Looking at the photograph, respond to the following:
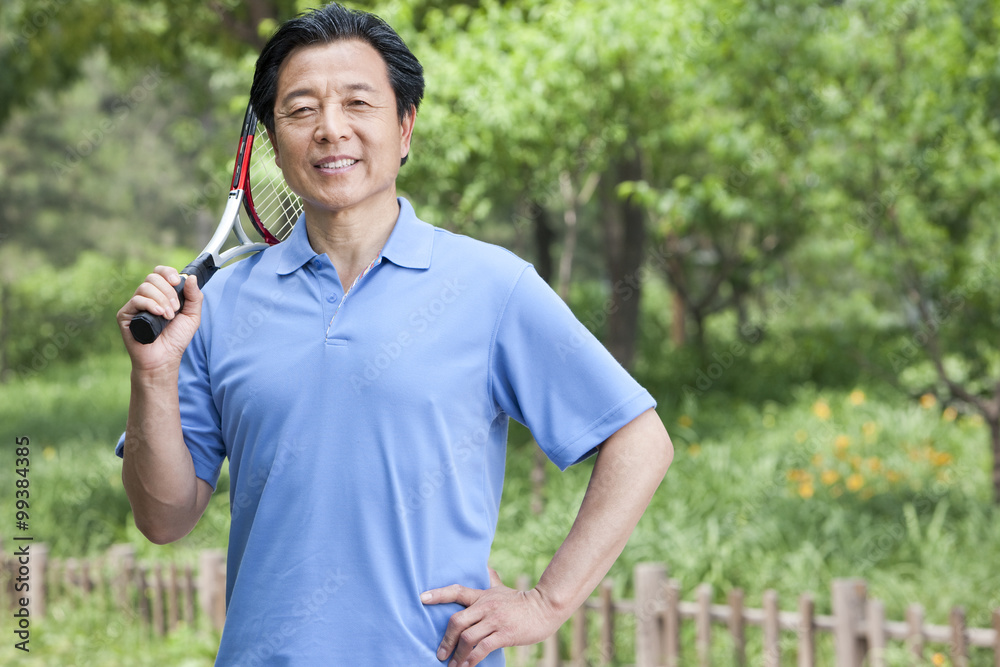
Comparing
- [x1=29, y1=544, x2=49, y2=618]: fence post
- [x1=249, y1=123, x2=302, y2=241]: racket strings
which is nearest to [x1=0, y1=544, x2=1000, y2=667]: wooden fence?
[x1=29, y1=544, x2=49, y2=618]: fence post

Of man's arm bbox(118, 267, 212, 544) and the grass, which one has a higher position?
man's arm bbox(118, 267, 212, 544)

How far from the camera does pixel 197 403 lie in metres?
1.73

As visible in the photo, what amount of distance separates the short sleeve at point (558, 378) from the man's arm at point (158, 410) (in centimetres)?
53

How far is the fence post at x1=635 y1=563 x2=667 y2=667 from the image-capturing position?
4359 millimetres

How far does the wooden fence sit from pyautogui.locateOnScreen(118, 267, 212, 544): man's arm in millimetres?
2810

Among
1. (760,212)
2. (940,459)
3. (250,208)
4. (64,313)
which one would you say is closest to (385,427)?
(250,208)

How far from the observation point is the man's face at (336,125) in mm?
1659

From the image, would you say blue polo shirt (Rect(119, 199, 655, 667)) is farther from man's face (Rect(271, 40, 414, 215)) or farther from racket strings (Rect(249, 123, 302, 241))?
racket strings (Rect(249, 123, 302, 241))

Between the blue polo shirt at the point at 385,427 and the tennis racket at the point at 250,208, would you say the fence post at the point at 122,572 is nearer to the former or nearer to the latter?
the tennis racket at the point at 250,208

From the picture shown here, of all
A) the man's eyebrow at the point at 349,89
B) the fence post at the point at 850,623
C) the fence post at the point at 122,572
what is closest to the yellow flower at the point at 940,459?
the fence post at the point at 850,623

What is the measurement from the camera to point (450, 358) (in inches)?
61.7

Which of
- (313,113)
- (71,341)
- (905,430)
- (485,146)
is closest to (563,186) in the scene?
(485,146)

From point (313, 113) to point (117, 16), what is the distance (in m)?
8.66

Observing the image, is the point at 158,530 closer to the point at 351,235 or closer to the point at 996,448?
the point at 351,235
